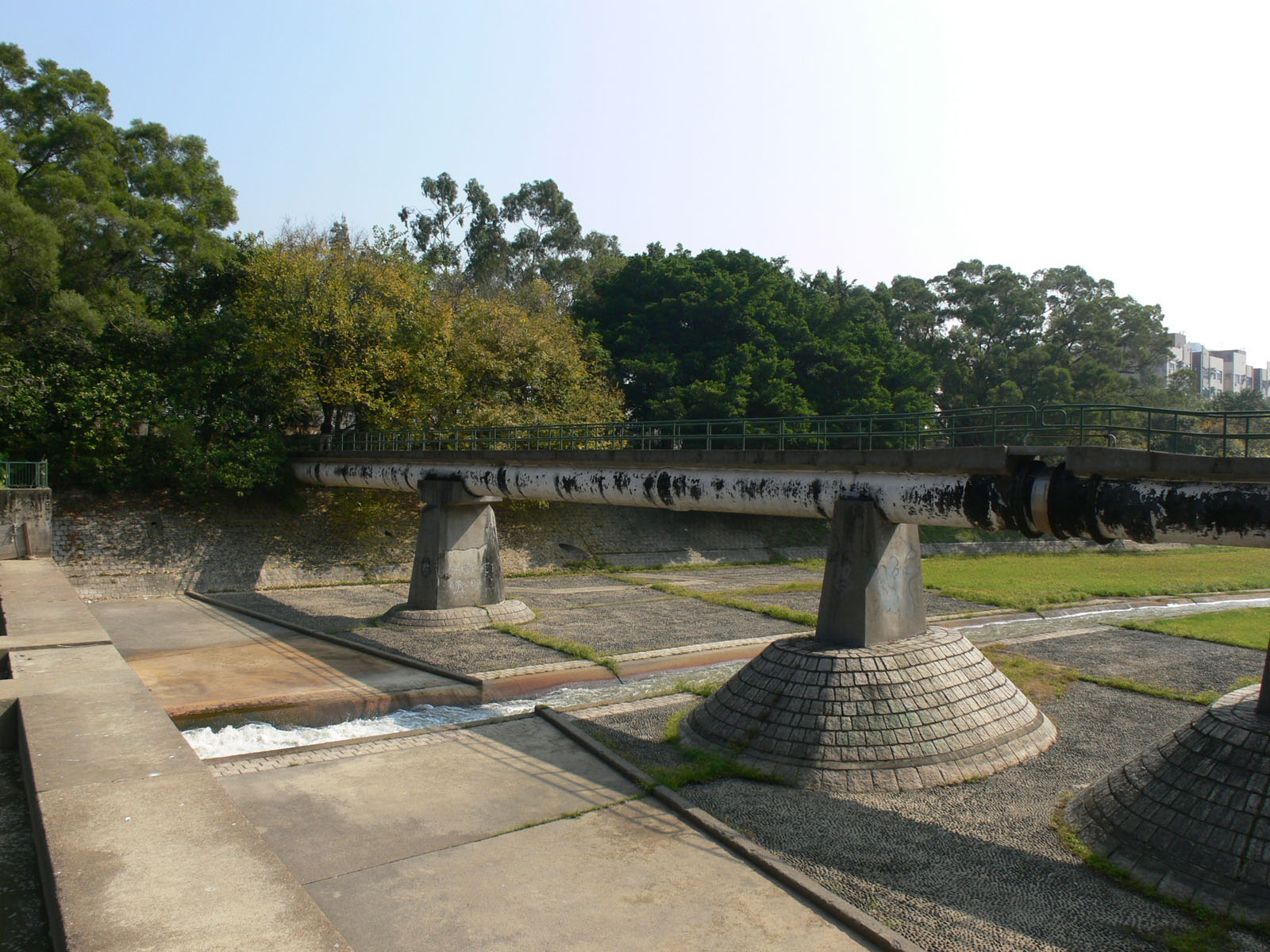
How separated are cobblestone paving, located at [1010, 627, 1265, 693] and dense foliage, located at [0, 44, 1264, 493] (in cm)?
1856

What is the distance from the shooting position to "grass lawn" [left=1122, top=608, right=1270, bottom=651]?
2011 centimetres

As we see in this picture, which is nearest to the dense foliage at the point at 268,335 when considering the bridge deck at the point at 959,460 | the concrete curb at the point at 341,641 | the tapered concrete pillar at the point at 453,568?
the concrete curb at the point at 341,641

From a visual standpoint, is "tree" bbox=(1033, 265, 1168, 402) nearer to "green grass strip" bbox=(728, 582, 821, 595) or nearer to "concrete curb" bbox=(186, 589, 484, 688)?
"green grass strip" bbox=(728, 582, 821, 595)

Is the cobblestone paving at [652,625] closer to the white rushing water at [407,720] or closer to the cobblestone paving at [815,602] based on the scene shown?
the cobblestone paving at [815,602]

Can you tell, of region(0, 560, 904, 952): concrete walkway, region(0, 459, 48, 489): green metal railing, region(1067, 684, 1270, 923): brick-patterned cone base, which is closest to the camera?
region(0, 560, 904, 952): concrete walkway

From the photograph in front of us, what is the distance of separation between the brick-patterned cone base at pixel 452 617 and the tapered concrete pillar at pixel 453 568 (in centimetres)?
2

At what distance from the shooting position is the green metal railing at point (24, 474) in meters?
23.6

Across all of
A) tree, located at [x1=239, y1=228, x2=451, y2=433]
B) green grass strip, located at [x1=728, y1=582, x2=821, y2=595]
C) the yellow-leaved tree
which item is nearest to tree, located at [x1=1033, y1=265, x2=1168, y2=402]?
green grass strip, located at [x1=728, y1=582, x2=821, y2=595]

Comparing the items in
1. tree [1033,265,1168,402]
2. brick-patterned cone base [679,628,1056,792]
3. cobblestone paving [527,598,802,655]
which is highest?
tree [1033,265,1168,402]

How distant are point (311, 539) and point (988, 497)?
78.5ft

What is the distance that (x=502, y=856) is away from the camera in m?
9.12

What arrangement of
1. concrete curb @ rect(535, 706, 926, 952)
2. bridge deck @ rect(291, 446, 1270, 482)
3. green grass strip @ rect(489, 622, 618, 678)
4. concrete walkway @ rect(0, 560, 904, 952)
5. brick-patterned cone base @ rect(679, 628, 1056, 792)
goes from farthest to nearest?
green grass strip @ rect(489, 622, 618, 678) < brick-patterned cone base @ rect(679, 628, 1056, 792) < bridge deck @ rect(291, 446, 1270, 482) < concrete curb @ rect(535, 706, 926, 952) < concrete walkway @ rect(0, 560, 904, 952)

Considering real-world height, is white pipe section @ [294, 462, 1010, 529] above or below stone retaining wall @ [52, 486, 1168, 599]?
above

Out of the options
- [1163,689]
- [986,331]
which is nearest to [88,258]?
[1163,689]
